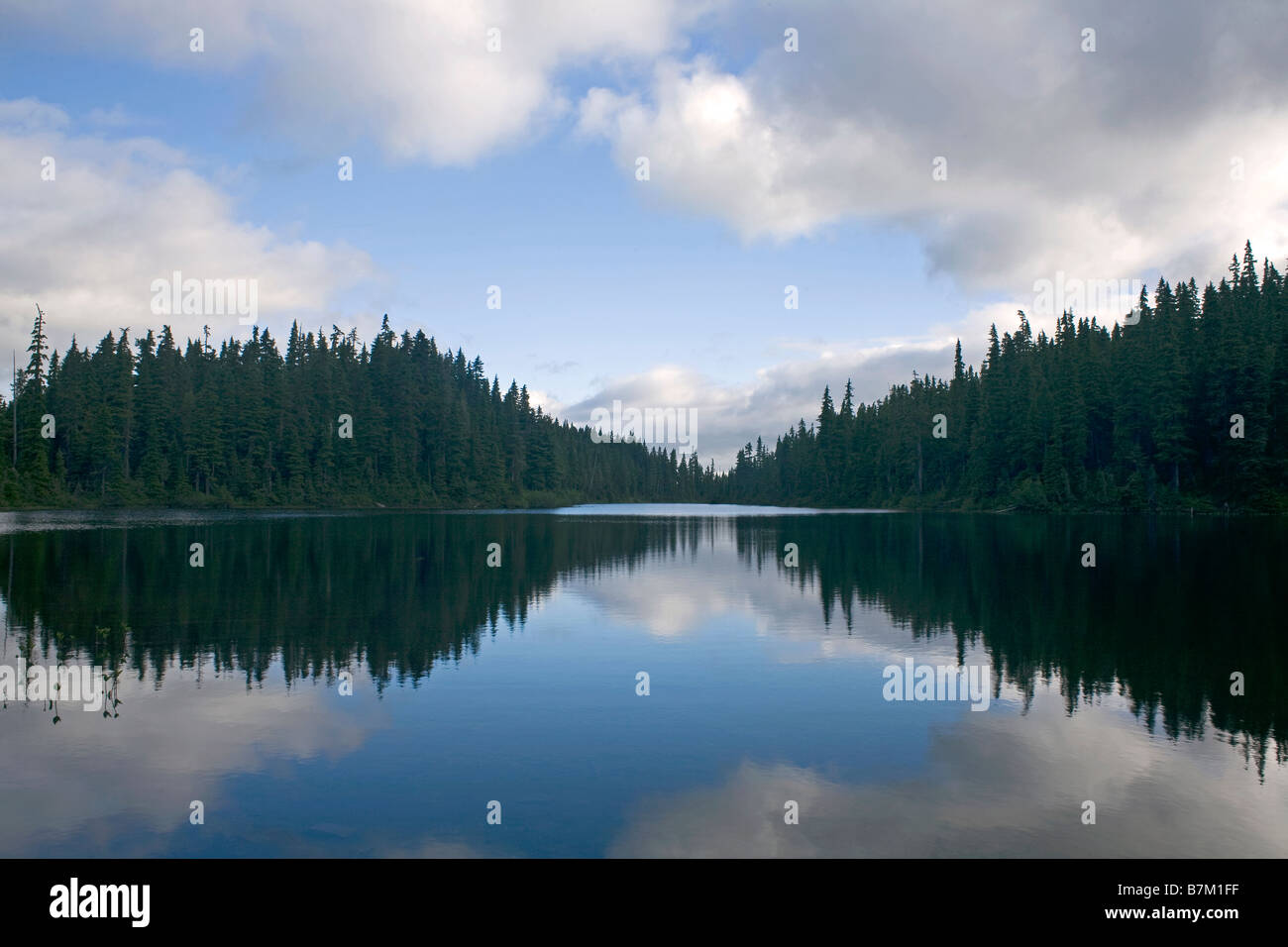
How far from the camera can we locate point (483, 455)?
154750 mm

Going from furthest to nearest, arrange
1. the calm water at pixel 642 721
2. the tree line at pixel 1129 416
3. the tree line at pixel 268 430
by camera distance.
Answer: the tree line at pixel 268 430 < the tree line at pixel 1129 416 < the calm water at pixel 642 721

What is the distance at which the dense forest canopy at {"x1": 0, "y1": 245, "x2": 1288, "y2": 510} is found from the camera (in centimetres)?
9569

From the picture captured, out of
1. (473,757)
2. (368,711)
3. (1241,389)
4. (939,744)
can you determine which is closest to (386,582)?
(368,711)

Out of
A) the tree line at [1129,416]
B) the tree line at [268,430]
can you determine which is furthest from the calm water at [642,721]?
the tree line at [268,430]

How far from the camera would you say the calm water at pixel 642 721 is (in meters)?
9.95

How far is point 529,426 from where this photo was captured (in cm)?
17912

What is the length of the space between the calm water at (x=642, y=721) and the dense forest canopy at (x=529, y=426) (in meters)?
73.3

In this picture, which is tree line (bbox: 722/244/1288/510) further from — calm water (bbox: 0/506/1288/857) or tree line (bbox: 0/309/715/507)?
tree line (bbox: 0/309/715/507)

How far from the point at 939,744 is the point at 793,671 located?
5.33m

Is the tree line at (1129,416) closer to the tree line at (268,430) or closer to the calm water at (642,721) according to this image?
the calm water at (642,721)

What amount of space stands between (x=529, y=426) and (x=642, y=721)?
16711cm

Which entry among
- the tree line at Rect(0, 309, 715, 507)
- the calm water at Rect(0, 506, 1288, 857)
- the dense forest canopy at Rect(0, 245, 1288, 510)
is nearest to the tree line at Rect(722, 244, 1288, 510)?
the dense forest canopy at Rect(0, 245, 1288, 510)

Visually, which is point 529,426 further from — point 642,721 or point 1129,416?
point 642,721
